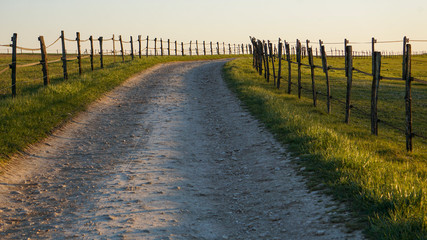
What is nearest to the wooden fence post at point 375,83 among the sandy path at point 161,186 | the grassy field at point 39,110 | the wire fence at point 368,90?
the wire fence at point 368,90

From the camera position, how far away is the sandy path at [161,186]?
540cm

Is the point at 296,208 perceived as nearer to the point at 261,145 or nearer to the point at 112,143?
the point at 261,145

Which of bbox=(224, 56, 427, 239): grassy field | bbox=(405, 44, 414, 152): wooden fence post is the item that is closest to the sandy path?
bbox=(224, 56, 427, 239): grassy field

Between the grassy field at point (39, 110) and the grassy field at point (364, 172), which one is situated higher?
the grassy field at point (39, 110)

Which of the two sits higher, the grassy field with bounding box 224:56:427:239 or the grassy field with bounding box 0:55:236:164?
the grassy field with bounding box 0:55:236:164

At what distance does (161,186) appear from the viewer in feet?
23.0

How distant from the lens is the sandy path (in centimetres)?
540

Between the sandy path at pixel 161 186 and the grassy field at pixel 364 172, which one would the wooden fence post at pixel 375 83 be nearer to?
the grassy field at pixel 364 172

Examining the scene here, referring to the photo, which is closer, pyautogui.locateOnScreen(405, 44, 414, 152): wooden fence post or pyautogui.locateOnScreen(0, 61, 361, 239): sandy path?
pyautogui.locateOnScreen(0, 61, 361, 239): sandy path

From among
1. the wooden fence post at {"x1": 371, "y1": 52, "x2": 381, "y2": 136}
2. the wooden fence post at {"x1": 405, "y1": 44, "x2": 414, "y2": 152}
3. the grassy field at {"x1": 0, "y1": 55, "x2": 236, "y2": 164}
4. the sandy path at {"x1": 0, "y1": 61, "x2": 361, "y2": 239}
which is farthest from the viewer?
the wooden fence post at {"x1": 371, "y1": 52, "x2": 381, "y2": 136}

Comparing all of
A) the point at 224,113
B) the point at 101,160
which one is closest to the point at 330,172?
the point at 101,160

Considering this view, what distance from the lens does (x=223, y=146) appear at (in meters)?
9.87

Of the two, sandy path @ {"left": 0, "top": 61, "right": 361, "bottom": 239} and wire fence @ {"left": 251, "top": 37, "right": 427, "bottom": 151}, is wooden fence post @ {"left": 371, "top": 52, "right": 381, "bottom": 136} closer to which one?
wire fence @ {"left": 251, "top": 37, "right": 427, "bottom": 151}

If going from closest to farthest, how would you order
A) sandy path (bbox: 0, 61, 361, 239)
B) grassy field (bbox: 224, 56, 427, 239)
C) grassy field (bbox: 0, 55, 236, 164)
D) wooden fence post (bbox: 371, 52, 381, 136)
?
grassy field (bbox: 224, 56, 427, 239) < sandy path (bbox: 0, 61, 361, 239) < grassy field (bbox: 0, 55, 236, 164) < wooden fence post (bbox: 371, 52, 381, 136)
